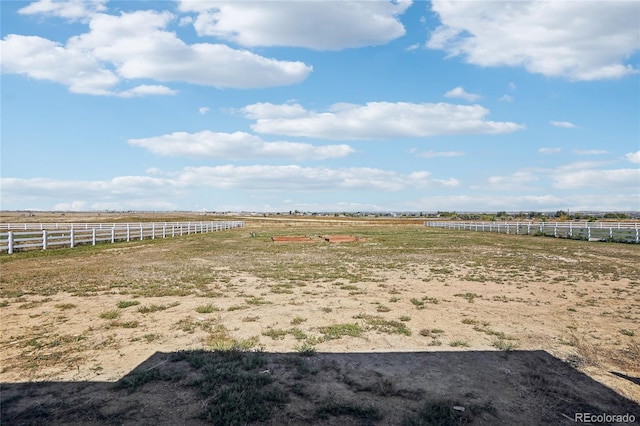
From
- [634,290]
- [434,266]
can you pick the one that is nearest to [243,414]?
[634,290]

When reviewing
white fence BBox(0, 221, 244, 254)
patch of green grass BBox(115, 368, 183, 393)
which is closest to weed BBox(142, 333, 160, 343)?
patch of green grass BBox(115, 368, 183, 393)

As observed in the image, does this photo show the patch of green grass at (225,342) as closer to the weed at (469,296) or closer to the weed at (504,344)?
the weed at (504,344)

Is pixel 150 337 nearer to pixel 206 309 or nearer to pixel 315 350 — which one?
pixel 206 309

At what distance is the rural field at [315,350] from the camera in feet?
13.7

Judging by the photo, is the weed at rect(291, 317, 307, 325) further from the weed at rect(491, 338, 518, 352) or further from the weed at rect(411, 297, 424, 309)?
the weed at rect(491, 338, 518, 352)

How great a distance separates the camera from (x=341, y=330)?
687cm

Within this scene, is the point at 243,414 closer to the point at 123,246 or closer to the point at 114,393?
the point at 114,393

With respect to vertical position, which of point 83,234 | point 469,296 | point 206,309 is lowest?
point 469,296

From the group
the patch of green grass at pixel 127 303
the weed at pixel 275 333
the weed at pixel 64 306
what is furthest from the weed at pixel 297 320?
the weed at pixel 64 306

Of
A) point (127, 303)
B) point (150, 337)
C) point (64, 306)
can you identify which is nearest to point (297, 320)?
point (150, 337)

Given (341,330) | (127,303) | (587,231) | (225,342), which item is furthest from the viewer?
(587,231)

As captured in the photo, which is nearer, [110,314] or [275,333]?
[275,333]

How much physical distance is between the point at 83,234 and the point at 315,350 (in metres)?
31.2

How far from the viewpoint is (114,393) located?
447 cm
